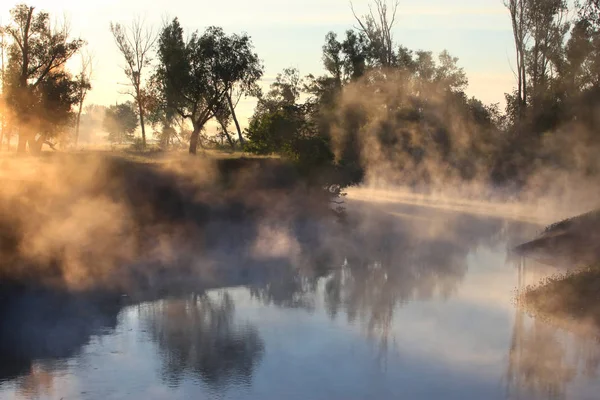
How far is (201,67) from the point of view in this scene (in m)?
62.7

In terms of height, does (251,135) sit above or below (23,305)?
above

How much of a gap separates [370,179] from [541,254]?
48.0m

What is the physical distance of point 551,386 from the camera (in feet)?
69.4

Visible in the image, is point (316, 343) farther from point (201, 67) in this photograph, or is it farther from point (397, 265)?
point (201, 67)

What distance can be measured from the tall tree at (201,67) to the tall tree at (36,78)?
7.93m

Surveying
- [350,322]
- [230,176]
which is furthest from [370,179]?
[350,322]

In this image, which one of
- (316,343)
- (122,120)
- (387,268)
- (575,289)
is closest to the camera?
(316,343)

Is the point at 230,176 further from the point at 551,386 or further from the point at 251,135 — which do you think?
the point at 551,386

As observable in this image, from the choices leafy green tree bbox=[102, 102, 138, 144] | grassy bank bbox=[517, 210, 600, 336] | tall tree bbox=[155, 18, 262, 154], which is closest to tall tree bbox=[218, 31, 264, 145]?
tall tree bbox=[155, 18, 262, 154]

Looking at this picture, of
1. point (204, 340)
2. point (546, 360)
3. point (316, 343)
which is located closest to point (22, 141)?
point (204, 340)

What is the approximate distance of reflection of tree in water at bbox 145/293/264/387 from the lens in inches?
886

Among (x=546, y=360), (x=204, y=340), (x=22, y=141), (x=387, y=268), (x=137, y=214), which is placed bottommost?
(x=204, y=340)

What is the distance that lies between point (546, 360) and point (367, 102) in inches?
2889

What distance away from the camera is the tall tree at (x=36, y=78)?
6006cm
